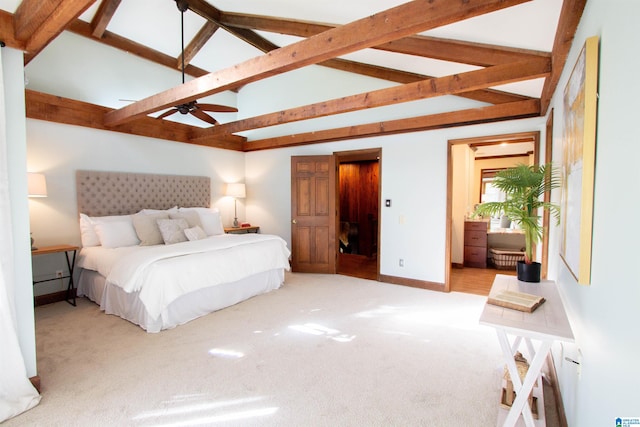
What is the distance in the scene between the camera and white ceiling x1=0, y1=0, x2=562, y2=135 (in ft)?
8.10

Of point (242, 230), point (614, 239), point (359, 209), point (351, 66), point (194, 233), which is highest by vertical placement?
point (351, 66)

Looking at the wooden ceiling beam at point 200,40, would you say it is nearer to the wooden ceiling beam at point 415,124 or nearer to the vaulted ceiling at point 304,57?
the vaulted ceiling at point 304,57

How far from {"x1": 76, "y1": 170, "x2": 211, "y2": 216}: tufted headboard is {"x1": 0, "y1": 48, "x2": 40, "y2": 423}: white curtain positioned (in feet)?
8.12

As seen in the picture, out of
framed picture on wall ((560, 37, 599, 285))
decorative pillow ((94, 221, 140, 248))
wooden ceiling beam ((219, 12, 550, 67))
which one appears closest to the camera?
framed picture on wall ((560, 37, 599, 285))

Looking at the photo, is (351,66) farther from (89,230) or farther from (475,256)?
(89,230)

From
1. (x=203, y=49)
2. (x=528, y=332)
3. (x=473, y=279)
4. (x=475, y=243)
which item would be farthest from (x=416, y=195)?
(x=203, y=49)

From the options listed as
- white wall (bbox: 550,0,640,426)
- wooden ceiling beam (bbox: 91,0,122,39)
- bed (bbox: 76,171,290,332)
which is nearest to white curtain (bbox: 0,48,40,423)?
bed (bbox: 76,171,290,332)

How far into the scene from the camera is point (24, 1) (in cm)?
194

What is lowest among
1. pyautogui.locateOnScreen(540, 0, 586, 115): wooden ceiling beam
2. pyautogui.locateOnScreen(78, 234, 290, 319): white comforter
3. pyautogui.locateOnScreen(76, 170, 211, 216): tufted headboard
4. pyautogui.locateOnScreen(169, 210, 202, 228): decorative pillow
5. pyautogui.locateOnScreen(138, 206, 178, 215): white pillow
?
pyautogui.locateOnScreen(78, 234, 290, 319): white comforter

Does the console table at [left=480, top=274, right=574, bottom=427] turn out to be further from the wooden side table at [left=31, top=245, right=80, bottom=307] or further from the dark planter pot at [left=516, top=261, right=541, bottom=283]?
the wooden side table at [left=31, top=245, right=80, bottom=307]

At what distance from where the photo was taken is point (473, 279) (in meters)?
5.09

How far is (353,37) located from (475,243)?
16.8ft

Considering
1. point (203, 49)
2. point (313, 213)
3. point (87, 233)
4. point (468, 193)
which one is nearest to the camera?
point (87, 233)

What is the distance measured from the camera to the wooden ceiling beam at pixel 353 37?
5.72 feet
